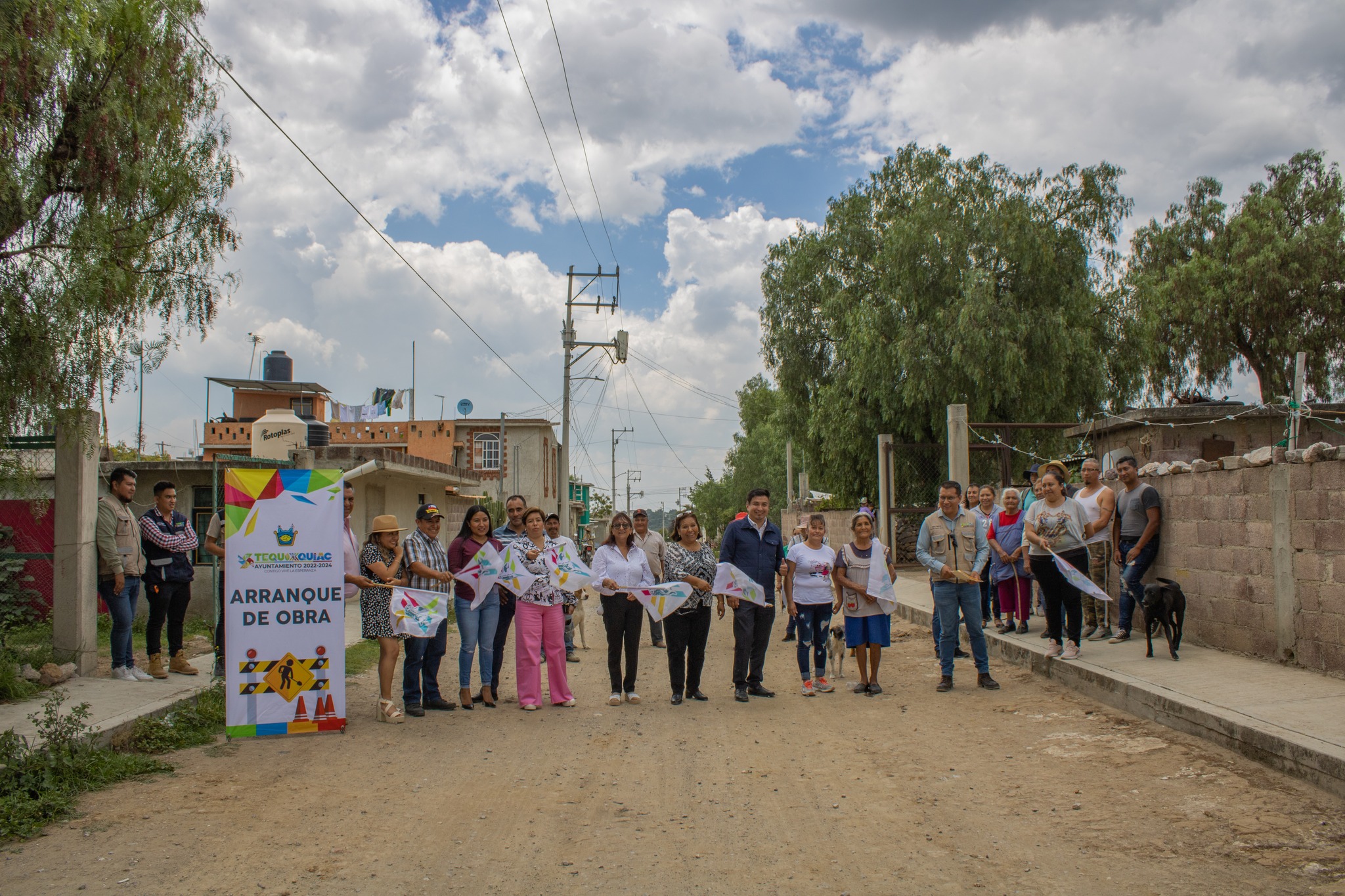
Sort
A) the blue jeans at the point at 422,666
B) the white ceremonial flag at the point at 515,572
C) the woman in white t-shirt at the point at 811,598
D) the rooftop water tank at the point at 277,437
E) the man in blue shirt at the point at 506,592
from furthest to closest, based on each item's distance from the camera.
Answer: the rooftop water tank at the point at 277,437, the woman in white t-shirt at the point at 811,598, the man in blue shirt at the point at 506,592, the white ceremonial flag at the point at 515,572, the blue jeans at the point at 422,666

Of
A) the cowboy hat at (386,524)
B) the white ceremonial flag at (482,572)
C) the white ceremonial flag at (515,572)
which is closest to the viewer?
the cowboy hat at (386,524)

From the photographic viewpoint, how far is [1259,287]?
1032 inches

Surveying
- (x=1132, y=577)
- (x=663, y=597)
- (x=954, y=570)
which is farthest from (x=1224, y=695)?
(x=663, y=597)

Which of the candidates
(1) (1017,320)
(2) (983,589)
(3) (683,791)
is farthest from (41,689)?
(1) (1017,320)

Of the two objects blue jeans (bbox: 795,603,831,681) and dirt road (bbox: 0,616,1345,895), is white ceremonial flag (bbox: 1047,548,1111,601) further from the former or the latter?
blue jeans (bbox: 795,603,831,681)

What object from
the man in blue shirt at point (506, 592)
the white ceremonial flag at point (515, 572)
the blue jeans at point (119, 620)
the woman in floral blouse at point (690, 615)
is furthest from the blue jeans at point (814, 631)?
the blue jeans at point (119, 620)

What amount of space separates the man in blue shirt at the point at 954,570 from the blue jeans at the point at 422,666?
4432 millimetres

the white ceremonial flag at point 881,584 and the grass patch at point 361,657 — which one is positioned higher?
the white ceremonial flag at point 881,584

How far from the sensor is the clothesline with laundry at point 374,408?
137 feet

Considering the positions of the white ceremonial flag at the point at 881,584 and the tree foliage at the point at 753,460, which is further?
the tree foliage at the point at 753,460

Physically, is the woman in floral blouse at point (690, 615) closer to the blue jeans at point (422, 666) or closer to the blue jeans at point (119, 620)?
the blue jeans at point (422, 666)

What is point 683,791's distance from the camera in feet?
17.8

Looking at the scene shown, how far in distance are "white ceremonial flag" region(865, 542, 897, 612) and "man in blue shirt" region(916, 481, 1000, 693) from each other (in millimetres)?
427

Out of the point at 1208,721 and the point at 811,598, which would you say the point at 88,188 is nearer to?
the point at 811,598
